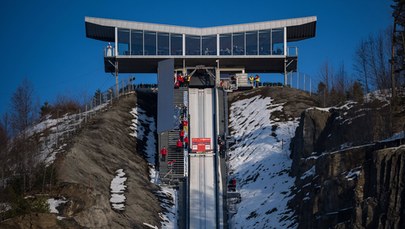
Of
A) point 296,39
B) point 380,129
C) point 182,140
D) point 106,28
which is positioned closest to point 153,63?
point 106,28

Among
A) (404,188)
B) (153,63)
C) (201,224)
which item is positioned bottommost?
(201,224)

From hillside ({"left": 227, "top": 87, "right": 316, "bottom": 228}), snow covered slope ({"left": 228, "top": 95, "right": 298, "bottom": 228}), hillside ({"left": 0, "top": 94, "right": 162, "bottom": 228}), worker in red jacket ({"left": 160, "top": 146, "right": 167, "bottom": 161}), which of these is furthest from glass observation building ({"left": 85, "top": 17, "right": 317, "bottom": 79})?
worker in red jacket ({"left": 160, "top": 146, "right": 167, "bottom": 161})

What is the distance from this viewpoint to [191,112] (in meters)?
63.8

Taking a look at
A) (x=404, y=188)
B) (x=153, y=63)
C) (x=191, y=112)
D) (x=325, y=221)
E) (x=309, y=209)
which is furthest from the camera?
(x=153, y=63)

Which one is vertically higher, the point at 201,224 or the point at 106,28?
the point at 106,28

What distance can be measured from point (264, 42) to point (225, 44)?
3.65m

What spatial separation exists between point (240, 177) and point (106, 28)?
30.1 meters

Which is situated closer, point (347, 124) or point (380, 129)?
point (380, 129)

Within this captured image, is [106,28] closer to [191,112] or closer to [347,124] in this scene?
[191,112]

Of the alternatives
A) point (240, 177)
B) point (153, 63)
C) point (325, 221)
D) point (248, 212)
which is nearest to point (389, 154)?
point (325, 221)

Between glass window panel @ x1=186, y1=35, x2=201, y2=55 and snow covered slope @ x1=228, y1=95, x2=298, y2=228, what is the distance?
10.3 m

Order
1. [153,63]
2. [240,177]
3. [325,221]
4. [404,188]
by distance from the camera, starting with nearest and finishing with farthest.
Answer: [404,188] → [325,221] → [240,177] → [153,63]

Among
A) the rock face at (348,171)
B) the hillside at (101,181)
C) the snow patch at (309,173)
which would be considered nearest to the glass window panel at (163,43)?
the hillside at (101,181)

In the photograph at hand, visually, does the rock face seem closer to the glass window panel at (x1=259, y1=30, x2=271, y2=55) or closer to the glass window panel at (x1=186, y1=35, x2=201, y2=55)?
the glass window panel at (x1=259, y1=30, x2=271, y2=55)
